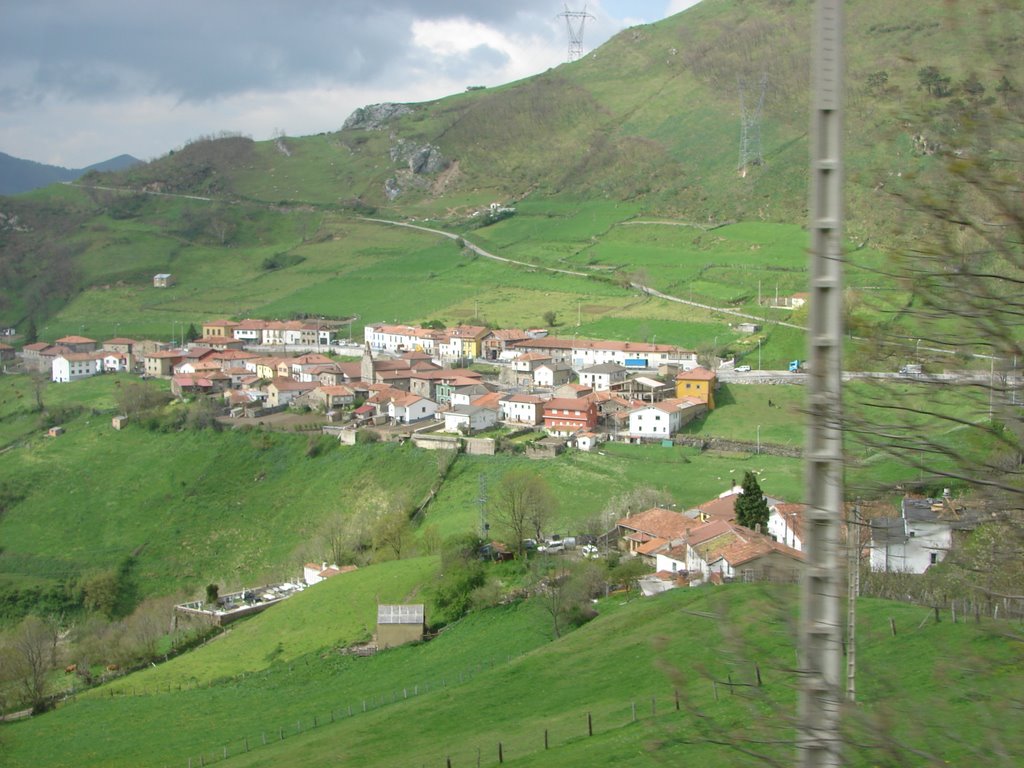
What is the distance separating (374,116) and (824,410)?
160m

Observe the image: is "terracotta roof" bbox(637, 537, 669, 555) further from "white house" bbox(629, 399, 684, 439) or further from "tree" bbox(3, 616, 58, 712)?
"tree" bbox(3, 616, 58, 712)

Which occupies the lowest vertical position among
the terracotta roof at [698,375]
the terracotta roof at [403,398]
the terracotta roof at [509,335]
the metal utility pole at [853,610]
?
the terracotta roof at [403,398]

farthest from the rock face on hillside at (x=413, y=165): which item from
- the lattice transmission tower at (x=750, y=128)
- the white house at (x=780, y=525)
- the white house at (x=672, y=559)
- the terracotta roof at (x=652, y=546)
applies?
the white house at (x=672, y=559)

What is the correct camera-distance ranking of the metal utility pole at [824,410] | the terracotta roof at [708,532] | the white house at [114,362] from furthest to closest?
the white house at [114,362] < the terracotta roof at [708,532] < the metal utility pole at [824,410]

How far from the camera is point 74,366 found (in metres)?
63.0

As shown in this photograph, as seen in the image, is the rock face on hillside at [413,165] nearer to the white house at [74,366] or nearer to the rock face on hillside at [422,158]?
the rock face on hillside at [422,158]

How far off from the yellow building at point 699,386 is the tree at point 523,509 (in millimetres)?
14696

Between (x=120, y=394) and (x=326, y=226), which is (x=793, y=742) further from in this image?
(x=326, y=226)

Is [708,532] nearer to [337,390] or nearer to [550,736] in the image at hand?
[550,736]

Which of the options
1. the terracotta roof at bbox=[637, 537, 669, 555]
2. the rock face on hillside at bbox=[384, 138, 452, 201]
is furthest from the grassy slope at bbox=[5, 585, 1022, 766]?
the rock face on hillside at bbox=[384, 138, 452, 201]

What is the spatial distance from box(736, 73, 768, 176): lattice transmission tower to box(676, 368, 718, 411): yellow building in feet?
153

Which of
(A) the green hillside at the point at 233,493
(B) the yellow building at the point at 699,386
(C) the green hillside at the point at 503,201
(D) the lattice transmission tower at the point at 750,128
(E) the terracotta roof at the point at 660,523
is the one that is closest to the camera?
(E) the terracotta roof at the point at 660,523

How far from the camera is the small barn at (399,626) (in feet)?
79.9

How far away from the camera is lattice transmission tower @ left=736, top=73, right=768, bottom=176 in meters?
85.5
